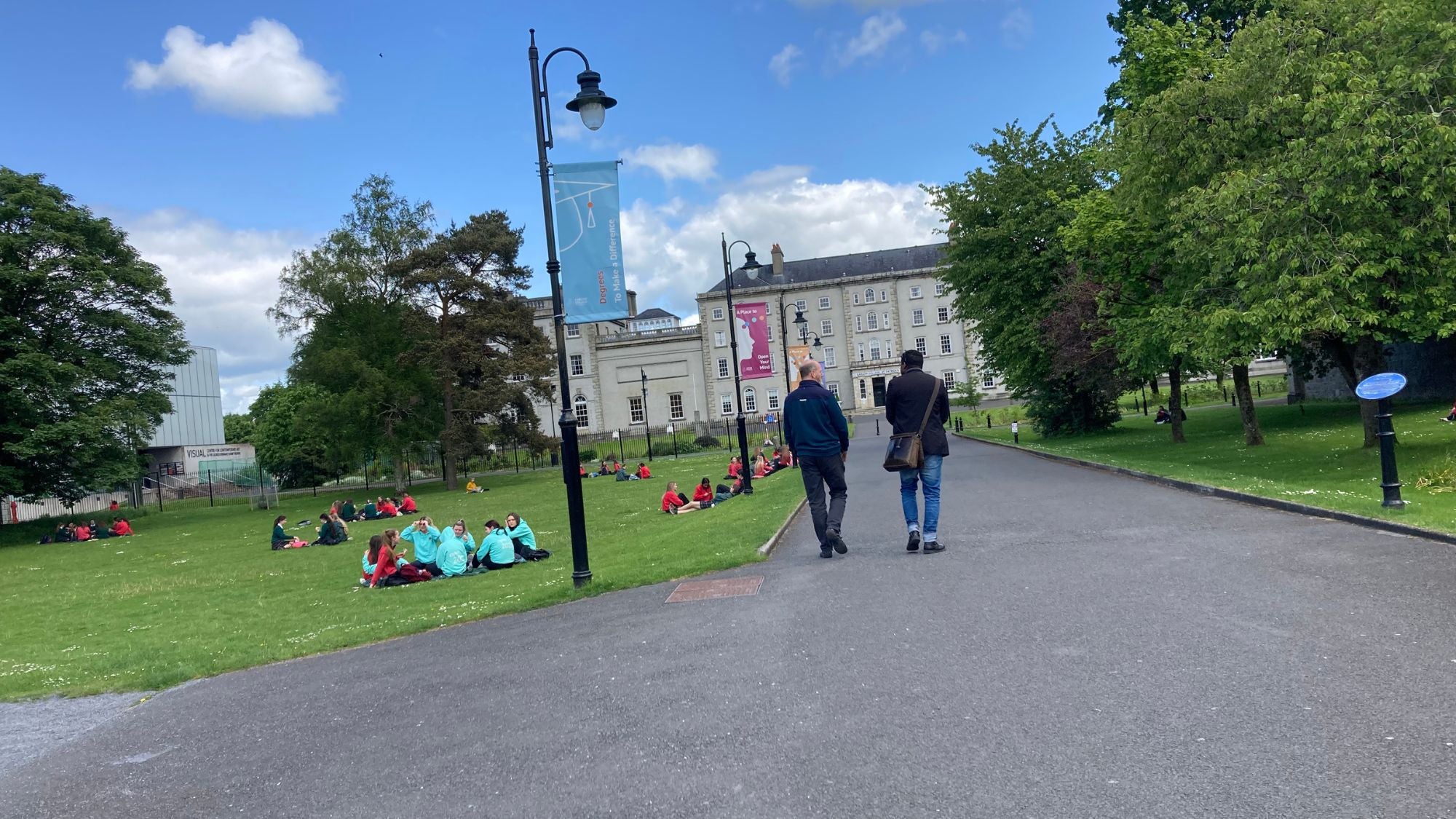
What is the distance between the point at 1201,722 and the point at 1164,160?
18.9m

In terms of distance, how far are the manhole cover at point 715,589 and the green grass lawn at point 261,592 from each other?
0.84m

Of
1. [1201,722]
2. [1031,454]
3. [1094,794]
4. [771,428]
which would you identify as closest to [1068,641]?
[1201,722]

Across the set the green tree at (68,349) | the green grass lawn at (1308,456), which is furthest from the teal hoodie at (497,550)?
the green tree at (68,349)

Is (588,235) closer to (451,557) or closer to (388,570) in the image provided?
(451,557)

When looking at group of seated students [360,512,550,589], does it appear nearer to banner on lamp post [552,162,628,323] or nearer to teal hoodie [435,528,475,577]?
teal hoodie [435,528,475,577]

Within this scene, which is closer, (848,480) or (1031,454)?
(848,480)

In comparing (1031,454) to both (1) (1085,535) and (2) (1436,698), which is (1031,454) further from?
(2) (1436,698)

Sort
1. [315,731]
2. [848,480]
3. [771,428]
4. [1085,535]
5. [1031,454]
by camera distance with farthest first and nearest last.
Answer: [771,428] → [1031,454] → [848,480] → [1085,535] → [315,731]

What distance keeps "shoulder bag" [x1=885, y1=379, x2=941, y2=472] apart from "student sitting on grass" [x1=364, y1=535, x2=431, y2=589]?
8313 millimetres

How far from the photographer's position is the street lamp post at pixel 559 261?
10570mm

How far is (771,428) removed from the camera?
68.1m

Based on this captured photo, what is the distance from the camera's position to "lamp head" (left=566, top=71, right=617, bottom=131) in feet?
35.8

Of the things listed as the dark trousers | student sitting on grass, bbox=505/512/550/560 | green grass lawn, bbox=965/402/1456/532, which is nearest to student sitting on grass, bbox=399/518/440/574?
student sitting on grass, bbox=505/512/550/560

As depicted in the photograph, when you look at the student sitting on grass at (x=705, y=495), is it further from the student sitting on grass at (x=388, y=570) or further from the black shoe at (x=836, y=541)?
the black shoe at (x=836, y=541)
